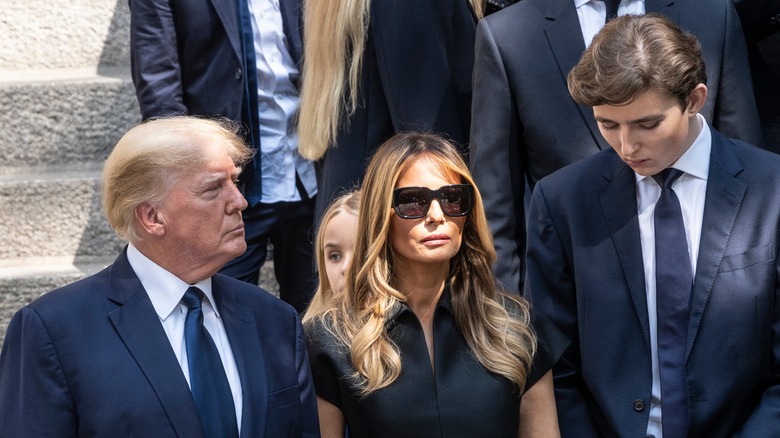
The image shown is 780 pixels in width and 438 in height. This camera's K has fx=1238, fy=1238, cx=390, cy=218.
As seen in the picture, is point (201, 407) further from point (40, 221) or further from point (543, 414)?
point (40, 221)

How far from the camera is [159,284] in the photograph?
2857 millimetres

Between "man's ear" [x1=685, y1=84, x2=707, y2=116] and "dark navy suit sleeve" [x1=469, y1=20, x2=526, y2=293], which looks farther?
"dark navy suit sleeve" [x1=469, y1=20, x2=526, y2=293]

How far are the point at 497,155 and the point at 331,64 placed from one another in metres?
0.74

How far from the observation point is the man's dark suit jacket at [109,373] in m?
2.64

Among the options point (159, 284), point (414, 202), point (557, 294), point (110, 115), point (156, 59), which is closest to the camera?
point (159, 284)

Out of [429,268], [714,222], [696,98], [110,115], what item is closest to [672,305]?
[714,222]

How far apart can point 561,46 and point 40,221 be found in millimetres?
2387

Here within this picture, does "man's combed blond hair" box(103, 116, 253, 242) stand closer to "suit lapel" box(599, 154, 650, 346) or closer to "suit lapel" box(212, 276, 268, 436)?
"suit lapel" box(212, 276, 268, 436)

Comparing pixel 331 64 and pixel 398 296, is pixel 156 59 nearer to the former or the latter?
pixel 331 64

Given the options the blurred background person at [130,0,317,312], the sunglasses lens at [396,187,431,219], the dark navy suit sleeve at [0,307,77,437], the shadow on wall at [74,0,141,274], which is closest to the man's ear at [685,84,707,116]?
the sunglasses lens at [396,187,431,219]

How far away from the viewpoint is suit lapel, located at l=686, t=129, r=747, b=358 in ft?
9.88

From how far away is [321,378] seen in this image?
121 inches

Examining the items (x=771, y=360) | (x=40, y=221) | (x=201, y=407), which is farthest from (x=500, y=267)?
(x=40, y=221)

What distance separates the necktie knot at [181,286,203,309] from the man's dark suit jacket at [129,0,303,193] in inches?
64.2
